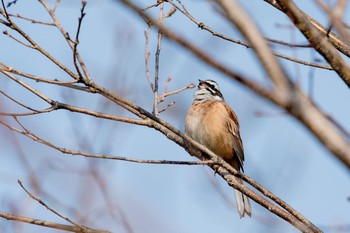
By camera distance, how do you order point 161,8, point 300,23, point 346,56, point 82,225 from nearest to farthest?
point 300,23 < point 82,225 < point 346,56 < point 161,8

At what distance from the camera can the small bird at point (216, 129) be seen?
7.58m

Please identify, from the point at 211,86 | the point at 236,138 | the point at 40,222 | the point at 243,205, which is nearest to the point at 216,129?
the point at 236,138

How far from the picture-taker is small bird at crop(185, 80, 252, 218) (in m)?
7.58

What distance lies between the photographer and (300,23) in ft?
9.53

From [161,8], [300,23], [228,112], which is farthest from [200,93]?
[300,23]

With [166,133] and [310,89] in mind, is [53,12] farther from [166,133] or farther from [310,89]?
[310,89]

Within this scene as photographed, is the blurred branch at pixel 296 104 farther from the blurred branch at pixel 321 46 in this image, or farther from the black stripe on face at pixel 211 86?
the black stripe on face at pixel 211 86

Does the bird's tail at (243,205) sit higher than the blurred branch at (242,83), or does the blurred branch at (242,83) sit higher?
the bird's tail at (243,205)

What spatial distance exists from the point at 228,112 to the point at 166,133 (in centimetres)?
360

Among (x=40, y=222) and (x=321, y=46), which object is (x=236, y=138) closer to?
(x=40, y=222)

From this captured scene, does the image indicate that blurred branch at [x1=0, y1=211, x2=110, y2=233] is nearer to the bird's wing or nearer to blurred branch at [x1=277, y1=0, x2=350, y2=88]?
blurred branch at [x1=277, y1=0, x2=350, y2=88]

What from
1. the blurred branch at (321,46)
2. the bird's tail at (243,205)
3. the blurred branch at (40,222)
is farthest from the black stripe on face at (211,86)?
the blurred branch at (321,46)

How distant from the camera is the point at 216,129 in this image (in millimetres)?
7652

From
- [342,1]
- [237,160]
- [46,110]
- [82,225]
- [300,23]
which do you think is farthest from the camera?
[237,160]
